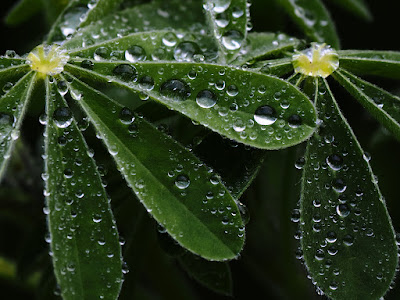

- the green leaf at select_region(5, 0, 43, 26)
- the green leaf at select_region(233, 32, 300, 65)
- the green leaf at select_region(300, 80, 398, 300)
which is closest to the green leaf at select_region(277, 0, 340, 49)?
the green leaf at select_region(233, 32, 300, 65)

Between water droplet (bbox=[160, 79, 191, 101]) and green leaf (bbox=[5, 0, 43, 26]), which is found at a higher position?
green leaf (bbox=[5, 0, 43, 26])

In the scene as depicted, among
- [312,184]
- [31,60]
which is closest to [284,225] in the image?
[312,184]

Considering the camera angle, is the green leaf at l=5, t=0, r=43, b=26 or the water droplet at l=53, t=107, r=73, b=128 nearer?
the water droplet at l=53, t=107, r=73, b=128

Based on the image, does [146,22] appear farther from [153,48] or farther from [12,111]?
[12,111]

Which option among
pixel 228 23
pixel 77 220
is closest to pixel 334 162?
pixel 228 23

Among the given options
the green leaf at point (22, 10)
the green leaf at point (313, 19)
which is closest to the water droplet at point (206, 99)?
the green leaf at point (313, 19)

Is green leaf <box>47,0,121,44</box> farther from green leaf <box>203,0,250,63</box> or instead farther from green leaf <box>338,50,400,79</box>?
green leaf <box>338,50,400,79</box>
